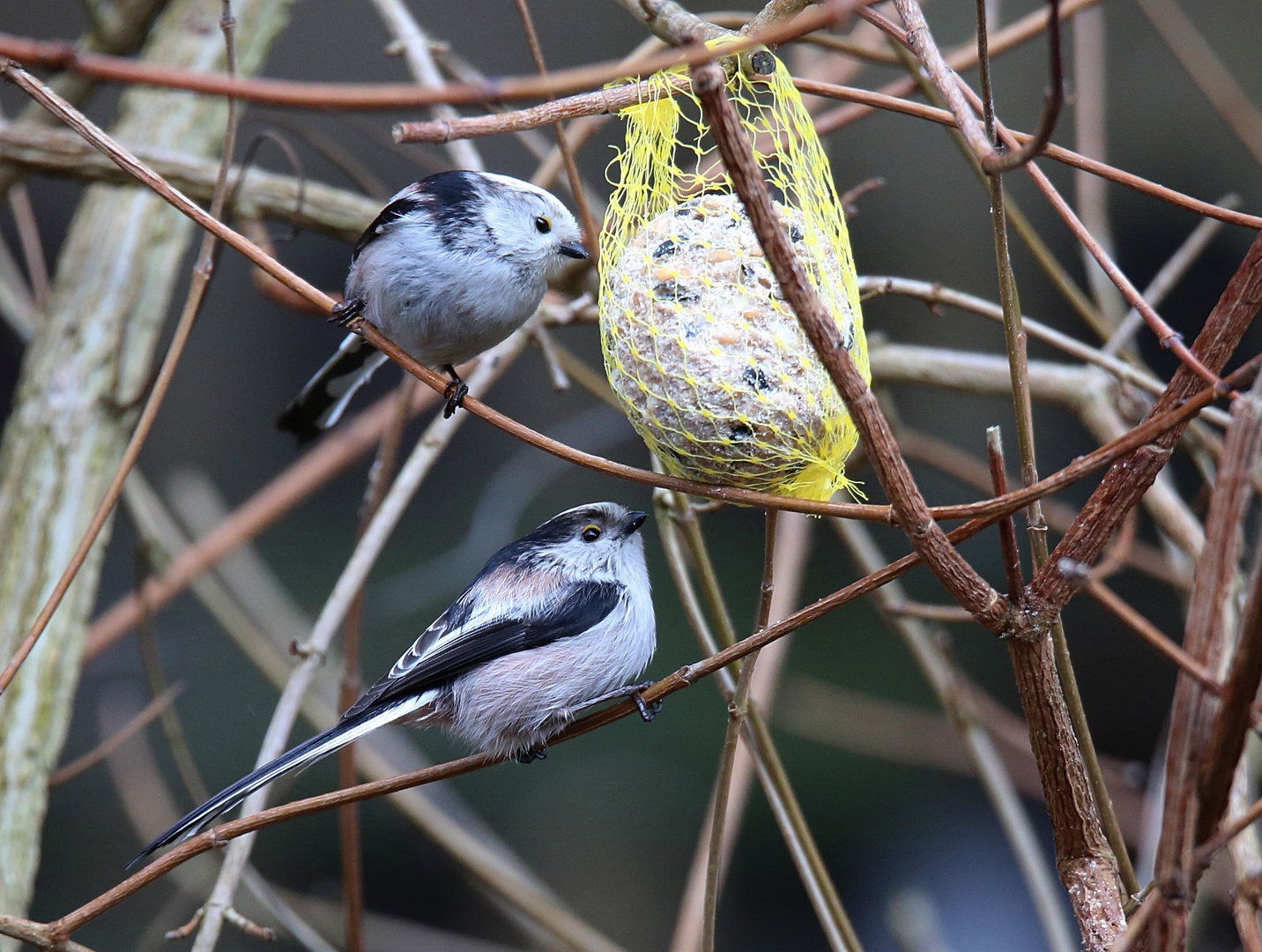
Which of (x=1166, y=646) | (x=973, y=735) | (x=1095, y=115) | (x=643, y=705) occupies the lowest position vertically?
(x=973, y=735)

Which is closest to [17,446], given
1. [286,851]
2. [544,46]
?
[286,851]

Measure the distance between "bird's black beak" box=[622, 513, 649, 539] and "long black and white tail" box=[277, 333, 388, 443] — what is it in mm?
654

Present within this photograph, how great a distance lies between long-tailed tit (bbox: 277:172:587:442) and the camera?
2068 mm

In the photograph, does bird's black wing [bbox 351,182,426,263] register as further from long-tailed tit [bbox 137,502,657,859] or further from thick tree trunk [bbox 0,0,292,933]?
thick tree trunk [bbox 0,0,292,933]

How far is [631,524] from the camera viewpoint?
224 cm

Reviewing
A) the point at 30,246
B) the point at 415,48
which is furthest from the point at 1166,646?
the point at 30,246

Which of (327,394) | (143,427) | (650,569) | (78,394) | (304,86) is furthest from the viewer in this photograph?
(650,569)

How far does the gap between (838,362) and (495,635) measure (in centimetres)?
125

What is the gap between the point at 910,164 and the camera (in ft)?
16.6

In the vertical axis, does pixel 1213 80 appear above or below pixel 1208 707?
above

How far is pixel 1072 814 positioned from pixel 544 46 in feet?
14.4

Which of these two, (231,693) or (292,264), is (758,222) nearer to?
(231,693)

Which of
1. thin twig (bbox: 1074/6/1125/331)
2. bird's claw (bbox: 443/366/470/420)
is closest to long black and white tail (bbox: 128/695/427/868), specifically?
bird's claw (bbox: 443/366/470/420)

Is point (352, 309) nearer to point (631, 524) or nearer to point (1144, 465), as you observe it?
point (631, 524)
